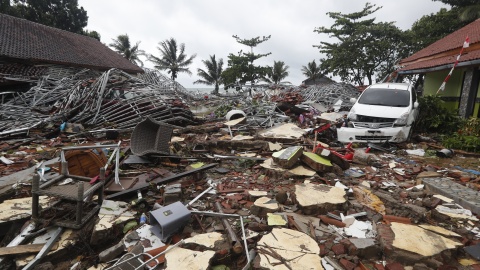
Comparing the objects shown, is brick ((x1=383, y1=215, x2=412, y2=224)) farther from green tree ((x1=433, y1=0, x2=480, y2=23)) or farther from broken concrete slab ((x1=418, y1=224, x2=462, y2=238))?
green tree ((x1=433, y1=0, x2=480, y2=23))

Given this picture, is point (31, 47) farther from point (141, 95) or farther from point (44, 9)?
point (44, 9)

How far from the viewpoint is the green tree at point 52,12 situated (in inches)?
1074

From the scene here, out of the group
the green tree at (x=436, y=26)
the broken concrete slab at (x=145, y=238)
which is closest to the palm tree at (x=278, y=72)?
the green tree at (x=436, y=26)

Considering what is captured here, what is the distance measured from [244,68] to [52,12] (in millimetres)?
24513

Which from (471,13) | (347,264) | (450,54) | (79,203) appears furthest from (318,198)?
(471,13)

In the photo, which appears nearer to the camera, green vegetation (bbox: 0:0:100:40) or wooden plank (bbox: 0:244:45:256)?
wooden plank (bbox: 0:244:45:256)

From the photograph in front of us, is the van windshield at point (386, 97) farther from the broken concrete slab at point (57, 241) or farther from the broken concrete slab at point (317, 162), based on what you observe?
the broken concrete slab at point (57, 241)

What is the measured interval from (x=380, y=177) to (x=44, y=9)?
131 feet

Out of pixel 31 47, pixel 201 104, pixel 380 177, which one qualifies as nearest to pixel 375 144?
pixel 380 177

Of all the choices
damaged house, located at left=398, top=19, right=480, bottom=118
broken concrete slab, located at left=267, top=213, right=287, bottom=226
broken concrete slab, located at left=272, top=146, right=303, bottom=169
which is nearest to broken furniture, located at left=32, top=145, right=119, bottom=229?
broken concrete slab, located at left=267, top=213, right=287, bottom=226

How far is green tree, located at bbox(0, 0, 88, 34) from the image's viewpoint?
89.5ft

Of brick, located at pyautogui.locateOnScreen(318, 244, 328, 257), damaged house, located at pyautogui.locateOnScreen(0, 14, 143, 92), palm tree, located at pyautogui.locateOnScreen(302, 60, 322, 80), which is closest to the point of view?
brick, located at pyautogui.locateOnScreen(318, 244, 328, 257)

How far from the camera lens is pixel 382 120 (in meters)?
7.38

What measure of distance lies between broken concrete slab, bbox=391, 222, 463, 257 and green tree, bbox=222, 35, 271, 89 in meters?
30.7
